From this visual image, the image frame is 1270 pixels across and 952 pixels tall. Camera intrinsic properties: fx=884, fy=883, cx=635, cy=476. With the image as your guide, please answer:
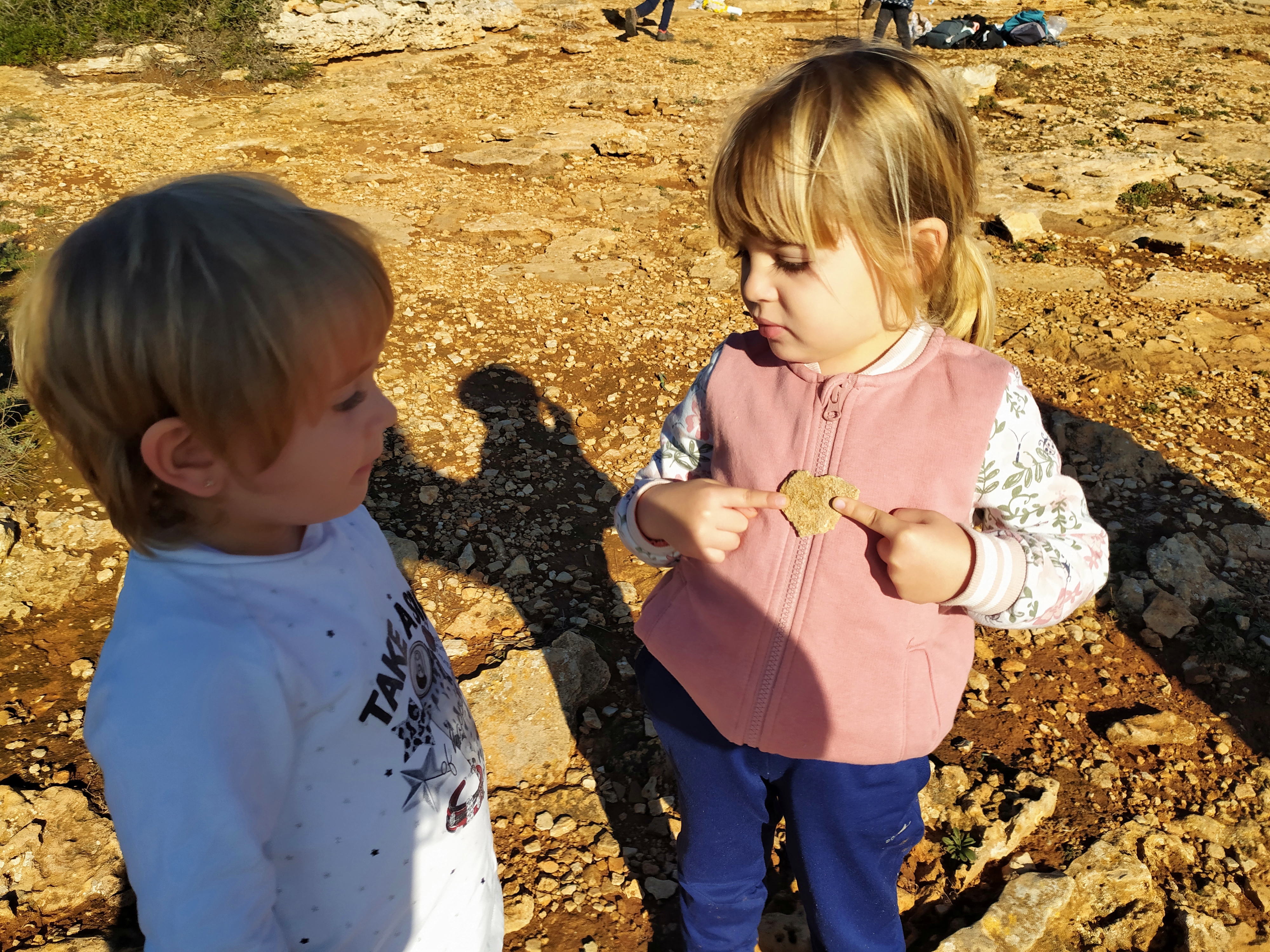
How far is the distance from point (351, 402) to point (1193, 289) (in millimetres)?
4868

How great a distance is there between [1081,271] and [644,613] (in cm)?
424

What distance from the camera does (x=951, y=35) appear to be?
10.1m

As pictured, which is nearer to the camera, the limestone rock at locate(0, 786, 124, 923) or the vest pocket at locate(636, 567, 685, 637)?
the vest pocket at locate(636, 567, 685, 637)

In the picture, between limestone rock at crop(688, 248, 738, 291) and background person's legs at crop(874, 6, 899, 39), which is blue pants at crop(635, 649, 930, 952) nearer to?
limestone rock at crop(688, 248, 738, 291)

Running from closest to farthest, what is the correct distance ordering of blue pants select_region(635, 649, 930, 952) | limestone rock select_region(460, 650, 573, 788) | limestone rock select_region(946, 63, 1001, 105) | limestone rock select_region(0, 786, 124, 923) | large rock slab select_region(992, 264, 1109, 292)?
1. blue pants select_region(635, 649, 930, 952)
2. limestone rock select_region(0, 786, 124, 923)
3. limestone rock select_region(460, 650, 573, 788)
4. large rock slab select_region(992, 264, 1109, 292)
5. limestone rock select_region(946, 63, 1001, 105)

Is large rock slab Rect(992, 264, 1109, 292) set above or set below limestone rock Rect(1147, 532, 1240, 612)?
above

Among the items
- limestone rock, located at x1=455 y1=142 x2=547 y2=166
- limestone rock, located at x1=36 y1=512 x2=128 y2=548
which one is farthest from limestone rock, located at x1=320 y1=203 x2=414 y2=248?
limestone rock, located at x1=36 y1=512 x2=128 y2=548

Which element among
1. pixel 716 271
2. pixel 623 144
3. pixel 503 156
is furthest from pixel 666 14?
pixel 716 271

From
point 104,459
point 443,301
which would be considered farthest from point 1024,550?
point 443,301

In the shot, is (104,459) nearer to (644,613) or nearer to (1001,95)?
(644,613)

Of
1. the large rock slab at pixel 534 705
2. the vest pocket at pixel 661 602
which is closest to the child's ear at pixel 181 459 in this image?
the vest pocket at pixel 661 602

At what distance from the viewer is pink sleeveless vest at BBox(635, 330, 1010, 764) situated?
4.53 ft

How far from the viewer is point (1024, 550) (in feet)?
4.52

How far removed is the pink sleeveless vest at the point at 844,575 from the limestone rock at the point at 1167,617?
1651mm
